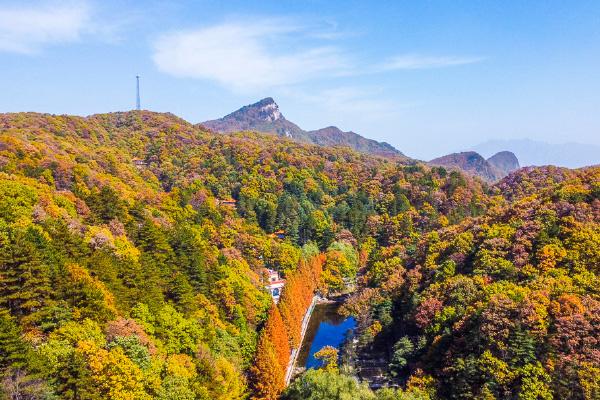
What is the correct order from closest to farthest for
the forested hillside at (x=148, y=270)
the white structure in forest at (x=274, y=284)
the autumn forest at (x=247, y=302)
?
the forested hillside at (x=148, y=270)
the autumn forest at (x=247, y=302)
the white structure in forest at (x=274, y=284)

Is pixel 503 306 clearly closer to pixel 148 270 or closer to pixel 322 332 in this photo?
pixel 148 270

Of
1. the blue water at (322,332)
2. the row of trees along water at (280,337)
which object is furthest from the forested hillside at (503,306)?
the row of trees along water at (280,337)

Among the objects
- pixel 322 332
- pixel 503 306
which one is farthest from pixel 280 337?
pixel 503 306

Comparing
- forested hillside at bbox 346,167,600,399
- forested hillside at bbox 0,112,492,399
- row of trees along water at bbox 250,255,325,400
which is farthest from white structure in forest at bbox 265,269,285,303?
forested hillside at bbox 346,167,600,399

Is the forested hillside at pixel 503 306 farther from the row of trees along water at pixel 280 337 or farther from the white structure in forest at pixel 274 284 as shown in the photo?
the white structure in forest at pixel 274 284

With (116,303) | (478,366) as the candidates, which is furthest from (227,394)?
(478,366)

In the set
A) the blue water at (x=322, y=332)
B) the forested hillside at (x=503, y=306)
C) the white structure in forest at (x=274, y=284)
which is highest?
the forested hillside at (x=503, y=306)

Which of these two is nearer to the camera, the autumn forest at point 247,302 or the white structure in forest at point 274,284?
the autumn forest at point 247,302
